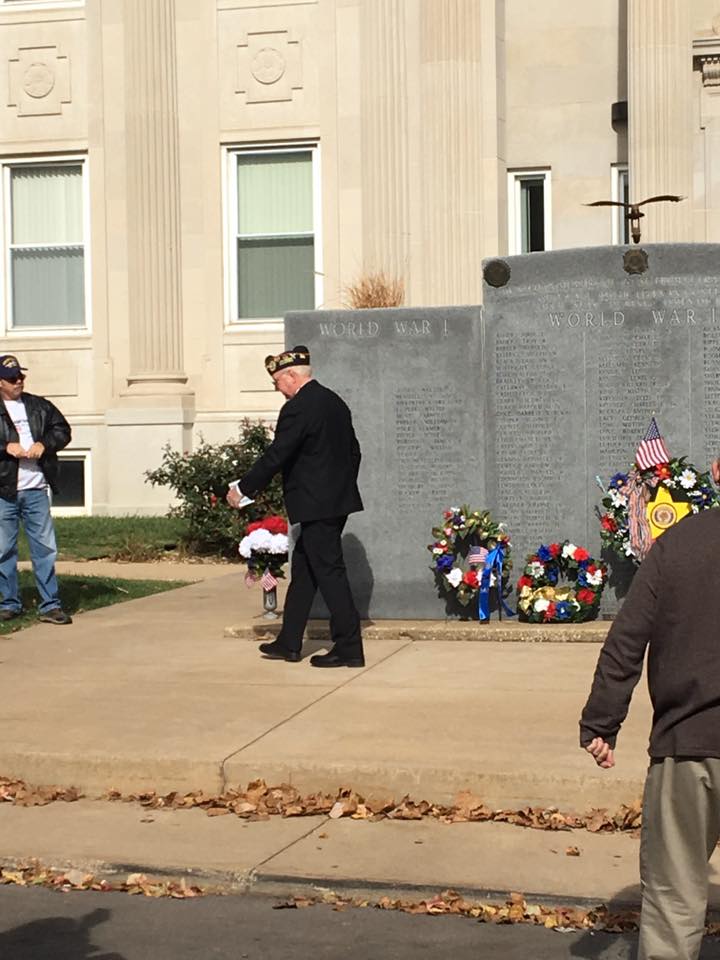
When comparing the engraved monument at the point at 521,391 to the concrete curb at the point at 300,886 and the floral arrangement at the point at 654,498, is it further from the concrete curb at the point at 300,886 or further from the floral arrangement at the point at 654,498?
the concrete curb at the point at 300,886

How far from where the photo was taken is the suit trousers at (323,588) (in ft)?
32.9

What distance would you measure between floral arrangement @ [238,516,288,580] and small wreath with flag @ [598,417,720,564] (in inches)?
84.2

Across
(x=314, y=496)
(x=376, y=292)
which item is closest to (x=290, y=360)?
(x=314, y=496)

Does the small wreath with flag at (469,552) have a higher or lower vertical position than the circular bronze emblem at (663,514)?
lower

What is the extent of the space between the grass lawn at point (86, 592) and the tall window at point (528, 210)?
26.9ft

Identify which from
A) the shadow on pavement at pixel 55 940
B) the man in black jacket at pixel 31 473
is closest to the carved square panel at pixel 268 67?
the man in black jacket at pixel 31 473

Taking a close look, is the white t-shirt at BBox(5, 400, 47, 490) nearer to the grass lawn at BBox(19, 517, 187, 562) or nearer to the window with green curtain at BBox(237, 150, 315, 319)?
the grass lawn at BBox(19, 517, 187, 562)

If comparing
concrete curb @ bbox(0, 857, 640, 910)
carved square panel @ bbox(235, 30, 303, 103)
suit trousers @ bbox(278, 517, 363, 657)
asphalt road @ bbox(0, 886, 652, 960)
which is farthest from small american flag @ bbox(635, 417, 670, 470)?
carved square panel @ bbox(235, 30, 303, 103)

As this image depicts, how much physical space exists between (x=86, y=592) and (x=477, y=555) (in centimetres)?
395

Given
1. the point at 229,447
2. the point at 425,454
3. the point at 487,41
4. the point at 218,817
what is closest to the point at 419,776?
the point at 218,817

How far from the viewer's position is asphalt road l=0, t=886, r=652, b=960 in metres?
5.60

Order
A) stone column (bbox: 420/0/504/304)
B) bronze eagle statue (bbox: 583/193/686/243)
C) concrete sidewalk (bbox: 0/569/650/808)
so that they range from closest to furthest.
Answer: concrete sidewalk (bbox: 0/569/650/808) < bronze eagle statue (bbox: 583/193/686/243) < stone column (bbox: 420/0/504/304)

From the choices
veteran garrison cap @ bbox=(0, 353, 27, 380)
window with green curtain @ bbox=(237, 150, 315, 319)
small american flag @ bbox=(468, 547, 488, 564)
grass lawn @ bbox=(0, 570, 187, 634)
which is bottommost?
grass lawn @ bbox=(0, 570, 187, 634)

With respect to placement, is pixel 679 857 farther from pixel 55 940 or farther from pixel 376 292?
pixel 376 292
